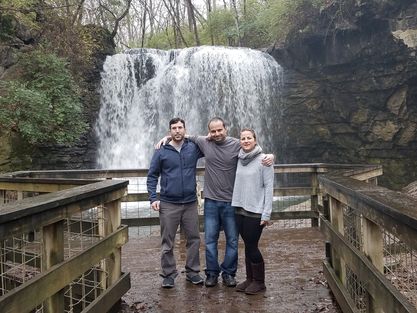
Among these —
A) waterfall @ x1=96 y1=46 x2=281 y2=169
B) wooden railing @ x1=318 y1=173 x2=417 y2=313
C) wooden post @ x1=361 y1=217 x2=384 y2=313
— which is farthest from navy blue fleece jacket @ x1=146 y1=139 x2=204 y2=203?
waterfall @ x1=96 y1=46 x2=281 y2=169

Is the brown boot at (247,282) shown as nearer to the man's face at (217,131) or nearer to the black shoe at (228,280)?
the black shoe at (228,280)

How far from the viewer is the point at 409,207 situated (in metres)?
2.12

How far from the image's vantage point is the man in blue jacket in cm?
429

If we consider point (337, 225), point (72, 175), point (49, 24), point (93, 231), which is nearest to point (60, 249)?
point (93, 231)

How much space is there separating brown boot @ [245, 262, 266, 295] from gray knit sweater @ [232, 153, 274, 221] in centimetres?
53

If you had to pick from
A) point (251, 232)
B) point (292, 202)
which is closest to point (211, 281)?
point (251, 232)

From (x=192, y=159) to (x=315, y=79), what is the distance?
1457 cm

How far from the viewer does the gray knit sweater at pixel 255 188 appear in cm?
392

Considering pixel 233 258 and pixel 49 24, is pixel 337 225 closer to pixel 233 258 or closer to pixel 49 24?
pixel 233 258

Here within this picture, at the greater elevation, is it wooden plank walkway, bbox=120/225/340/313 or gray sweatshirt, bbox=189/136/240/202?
gray sweatshirt, bbox=189/136/240/202

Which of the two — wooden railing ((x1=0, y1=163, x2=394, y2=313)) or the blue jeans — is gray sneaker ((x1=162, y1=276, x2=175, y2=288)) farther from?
wooden railing ((x1=0, y1=163, x2=394, y2=313))

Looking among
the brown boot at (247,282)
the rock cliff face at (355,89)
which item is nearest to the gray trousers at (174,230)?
the brown boot at (247,282)

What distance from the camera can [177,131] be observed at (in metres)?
4.27

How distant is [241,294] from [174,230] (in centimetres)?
89
